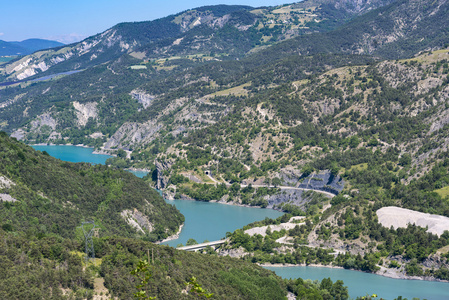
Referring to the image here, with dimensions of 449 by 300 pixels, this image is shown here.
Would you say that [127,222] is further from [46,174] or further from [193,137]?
[193,137]

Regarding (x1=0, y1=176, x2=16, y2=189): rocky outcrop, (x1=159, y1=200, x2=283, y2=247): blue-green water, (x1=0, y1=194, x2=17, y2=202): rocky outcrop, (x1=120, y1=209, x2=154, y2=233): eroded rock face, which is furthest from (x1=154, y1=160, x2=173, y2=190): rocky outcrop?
(x1=0, y1=194, x2=17, y2=202): rocky outcrop

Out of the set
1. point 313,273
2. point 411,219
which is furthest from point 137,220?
point 411,219

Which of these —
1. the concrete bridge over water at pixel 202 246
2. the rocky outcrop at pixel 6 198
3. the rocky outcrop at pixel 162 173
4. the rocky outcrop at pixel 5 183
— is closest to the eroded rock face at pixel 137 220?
the concrete bridge over water at pixel 202 246

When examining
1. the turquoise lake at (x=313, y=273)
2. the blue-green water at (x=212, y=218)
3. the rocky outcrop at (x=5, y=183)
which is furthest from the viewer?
the blue-green water at (x=212, y=218)

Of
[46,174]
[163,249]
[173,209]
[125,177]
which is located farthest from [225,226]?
[163,249]

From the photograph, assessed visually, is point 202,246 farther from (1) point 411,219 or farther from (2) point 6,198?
(1) point 411,219

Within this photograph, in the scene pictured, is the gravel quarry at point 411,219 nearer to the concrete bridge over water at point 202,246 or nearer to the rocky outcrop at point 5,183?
the concrete bridge over water at point 202,246

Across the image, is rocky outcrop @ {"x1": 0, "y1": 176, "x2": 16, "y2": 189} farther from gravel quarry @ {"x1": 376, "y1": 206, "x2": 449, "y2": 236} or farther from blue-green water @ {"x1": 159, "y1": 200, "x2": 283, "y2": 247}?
gravel quarry @ {"x1": 376, "y1": 206, "x2": 449, "y2": 236}
